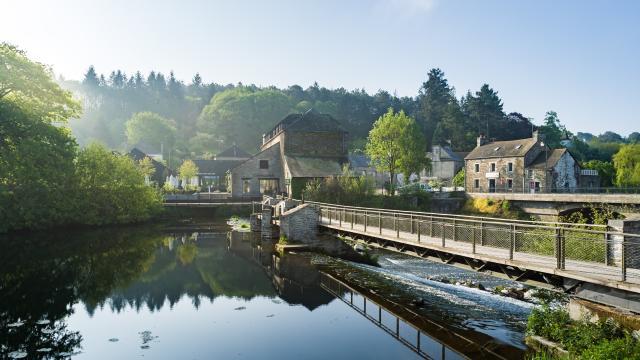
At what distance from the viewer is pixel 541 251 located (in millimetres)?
12922

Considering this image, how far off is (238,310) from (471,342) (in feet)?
27.6

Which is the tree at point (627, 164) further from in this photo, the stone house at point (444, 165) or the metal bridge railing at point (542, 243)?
the metal bridge railing at point (542, 243)

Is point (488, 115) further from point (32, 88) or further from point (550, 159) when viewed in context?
point (32, 88)

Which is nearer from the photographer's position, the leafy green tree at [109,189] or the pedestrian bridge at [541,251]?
the pedestrian bridge at [541,251]

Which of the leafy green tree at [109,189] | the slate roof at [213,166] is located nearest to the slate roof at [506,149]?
the leafy green tree at [109,189]

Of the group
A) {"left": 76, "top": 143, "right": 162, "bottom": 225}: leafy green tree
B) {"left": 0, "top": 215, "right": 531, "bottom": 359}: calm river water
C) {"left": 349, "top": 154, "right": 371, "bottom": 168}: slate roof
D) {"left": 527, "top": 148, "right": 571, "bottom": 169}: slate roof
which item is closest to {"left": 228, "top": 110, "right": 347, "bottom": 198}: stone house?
{"left": 76, "top": 143, "right": 162, "bottom": 225}: leafy green tree

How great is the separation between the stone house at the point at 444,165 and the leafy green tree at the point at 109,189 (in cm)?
4991

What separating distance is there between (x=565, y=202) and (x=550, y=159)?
13.7 meters

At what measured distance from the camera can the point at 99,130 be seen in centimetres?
12912

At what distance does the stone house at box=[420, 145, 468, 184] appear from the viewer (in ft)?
251

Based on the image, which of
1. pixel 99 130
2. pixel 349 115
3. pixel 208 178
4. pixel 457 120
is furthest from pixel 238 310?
pixel 99 130

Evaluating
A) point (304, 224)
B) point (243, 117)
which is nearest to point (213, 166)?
point (243, 117)

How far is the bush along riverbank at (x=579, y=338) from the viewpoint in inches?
331

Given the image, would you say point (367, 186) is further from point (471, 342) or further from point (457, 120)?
point (457, 120)
